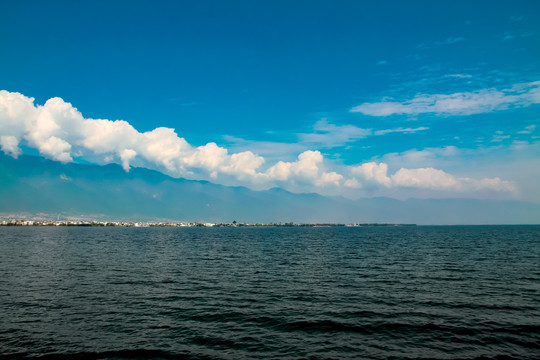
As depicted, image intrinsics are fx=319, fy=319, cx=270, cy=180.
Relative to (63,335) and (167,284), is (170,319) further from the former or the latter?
(167,284)

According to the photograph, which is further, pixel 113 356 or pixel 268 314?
pixel 268 314

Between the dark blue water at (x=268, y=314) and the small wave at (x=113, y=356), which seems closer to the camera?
the small wave at (x=113, y=356)

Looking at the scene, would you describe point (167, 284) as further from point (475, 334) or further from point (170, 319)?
point (475, 334)

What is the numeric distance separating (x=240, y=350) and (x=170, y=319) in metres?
9.43

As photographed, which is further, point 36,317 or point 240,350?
point 36,317

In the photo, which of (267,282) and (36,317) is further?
(267,282)

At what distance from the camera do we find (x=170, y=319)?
93.8 feet

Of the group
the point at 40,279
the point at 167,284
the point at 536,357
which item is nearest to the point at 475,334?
the point at 536,357

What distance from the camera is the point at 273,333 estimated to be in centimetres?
2536

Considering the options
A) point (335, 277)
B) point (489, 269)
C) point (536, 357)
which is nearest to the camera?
point (536, 357)

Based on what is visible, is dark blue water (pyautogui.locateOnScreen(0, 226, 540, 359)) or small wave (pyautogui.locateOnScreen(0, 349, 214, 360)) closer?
small wave (pyautogui.locateOnScreen(0, 349, 214, 360))

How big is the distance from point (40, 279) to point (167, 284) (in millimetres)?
19106

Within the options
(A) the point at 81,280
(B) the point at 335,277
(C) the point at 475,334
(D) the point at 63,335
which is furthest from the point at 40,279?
(C) the point at 475,334

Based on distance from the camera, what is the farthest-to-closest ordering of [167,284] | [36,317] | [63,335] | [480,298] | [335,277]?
1. [335,277]
2. [167,284]
3. [480,298]
4. [36,317]
5. [63,335]
